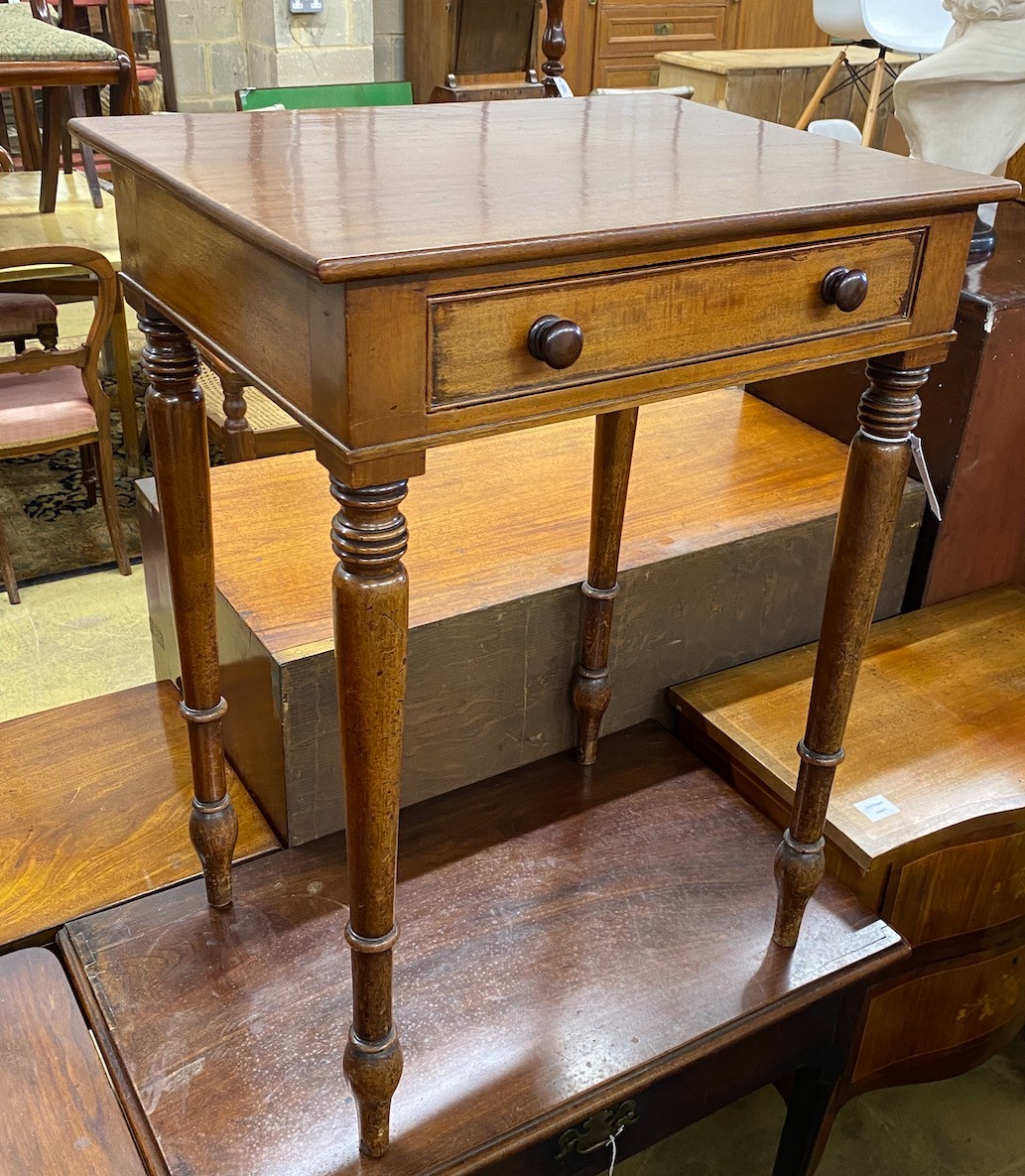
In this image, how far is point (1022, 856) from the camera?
138 cm

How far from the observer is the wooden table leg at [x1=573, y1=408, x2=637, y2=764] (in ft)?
4.16

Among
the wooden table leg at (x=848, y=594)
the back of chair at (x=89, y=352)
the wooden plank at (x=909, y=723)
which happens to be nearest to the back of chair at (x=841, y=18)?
the back of chair at (x=89, y=352)

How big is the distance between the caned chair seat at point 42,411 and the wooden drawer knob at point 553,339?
6.85ft

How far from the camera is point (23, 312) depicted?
2.62 metres

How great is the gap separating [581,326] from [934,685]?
0.94 meters

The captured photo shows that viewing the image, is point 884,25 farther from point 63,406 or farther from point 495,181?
point 495,181

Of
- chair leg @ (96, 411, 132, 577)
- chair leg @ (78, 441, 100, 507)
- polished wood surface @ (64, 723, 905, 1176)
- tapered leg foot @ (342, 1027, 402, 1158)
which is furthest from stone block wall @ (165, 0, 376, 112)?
tapered leg foot @ (342, 1027, 402, 1158)

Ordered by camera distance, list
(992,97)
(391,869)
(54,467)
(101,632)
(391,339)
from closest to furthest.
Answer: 1. (391,339)
2. (391,869)
3. (992,97)
4. (101,632)
5. (54,467)

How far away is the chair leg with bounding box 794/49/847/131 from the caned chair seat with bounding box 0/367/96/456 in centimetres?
310

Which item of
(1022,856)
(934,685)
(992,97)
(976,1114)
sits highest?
(992,97)

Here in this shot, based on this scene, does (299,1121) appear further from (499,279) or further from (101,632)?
(101,632)

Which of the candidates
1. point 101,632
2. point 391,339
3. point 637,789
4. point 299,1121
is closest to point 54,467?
point 101,632

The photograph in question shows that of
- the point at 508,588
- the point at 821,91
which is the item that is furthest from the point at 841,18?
the point at 508,588

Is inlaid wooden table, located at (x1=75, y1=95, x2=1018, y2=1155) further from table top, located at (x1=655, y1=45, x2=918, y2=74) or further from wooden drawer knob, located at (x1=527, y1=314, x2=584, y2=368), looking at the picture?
table top, located at (x1=655, y1=45, x2=918, y2=74)
